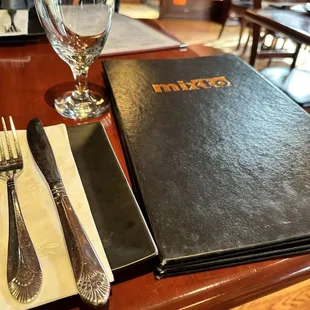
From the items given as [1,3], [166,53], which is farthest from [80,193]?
[1,3]

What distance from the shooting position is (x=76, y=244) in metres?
0.29

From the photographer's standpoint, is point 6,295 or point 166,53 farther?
point 166,53

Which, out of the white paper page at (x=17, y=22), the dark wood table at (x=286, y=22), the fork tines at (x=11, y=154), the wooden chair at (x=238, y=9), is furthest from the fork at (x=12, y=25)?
the wooden chair at (x=238, y=9)

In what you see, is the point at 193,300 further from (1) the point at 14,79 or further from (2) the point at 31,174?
(1) the point at 14,79

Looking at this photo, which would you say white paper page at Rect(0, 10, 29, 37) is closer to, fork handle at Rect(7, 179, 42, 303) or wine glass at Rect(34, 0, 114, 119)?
wine glass at Rect(34, 0, 114, 119)

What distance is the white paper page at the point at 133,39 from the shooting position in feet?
2.38

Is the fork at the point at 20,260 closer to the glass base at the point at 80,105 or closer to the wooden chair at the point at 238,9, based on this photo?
the glass base at the point at 80,105

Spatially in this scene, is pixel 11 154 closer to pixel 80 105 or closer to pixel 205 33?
pixel 80 105

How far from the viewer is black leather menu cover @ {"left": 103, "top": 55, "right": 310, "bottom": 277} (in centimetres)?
31

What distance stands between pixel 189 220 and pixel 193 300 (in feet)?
0.22

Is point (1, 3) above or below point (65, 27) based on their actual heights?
below

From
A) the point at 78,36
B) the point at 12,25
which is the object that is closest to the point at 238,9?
the point at 12,25

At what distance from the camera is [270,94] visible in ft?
1.79

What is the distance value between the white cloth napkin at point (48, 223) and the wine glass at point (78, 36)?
0.12 meters
